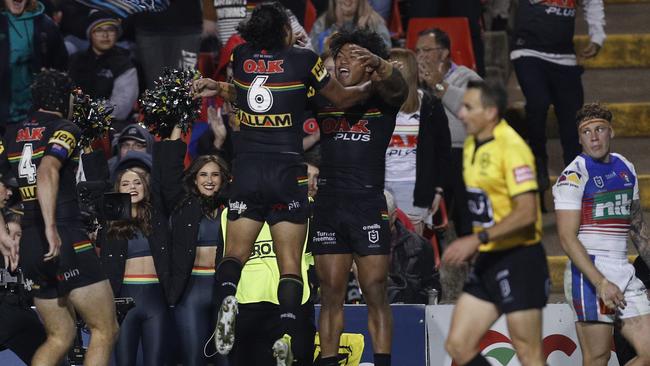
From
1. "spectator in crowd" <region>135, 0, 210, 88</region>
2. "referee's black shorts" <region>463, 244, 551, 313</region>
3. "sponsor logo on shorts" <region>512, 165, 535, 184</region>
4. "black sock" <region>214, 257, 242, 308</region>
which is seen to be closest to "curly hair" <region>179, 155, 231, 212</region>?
"black sock" <region>214, 257, 242, 308</region>

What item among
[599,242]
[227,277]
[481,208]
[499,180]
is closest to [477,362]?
[481,208]

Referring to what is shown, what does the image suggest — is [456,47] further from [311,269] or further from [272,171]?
[272,171]

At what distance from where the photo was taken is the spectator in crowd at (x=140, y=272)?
10383mm

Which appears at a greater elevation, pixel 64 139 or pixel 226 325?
pixel 64 139

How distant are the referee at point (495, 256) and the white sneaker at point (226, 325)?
1646 mm

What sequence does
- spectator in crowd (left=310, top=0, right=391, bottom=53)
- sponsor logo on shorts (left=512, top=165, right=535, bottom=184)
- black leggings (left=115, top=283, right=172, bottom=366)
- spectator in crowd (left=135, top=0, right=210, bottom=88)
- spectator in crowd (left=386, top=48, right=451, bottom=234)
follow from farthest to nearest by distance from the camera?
spectator in crowd (left=135, top=0, right=210, bottom=88) → spectator in crowd (left=310, top=0, right=391, bottom=53) → spectator in crowd (left=386, top=48, right=451, bottom=234) → black leggings (left=115, top=283, right=172, bottom=366) → sponsor logo on shorts (left=512, top=165, right=535, bottom=184)

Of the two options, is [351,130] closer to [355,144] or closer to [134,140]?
[355,144]

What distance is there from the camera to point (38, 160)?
9648 mm

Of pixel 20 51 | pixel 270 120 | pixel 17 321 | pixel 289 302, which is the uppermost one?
pixel 20 51

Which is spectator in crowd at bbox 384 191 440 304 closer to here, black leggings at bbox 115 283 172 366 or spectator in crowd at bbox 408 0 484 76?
black leggings at bbox 115 283 172 366

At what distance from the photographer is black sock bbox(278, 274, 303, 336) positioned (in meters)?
9.05

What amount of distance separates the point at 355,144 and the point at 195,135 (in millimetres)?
3285

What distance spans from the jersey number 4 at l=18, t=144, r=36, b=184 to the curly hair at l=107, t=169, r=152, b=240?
1.06m

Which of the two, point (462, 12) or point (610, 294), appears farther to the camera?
point (462, 12)
